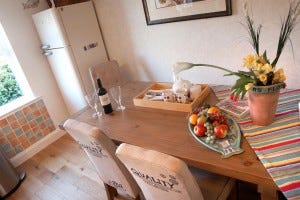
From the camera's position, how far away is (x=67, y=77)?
265 centimetres

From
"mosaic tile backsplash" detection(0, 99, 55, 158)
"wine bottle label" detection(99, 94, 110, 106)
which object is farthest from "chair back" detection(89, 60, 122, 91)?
"mosaic tile backsplash" detection(0, 99, 55, 158)

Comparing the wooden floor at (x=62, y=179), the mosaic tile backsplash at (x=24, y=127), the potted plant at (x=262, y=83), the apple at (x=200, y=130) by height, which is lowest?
the wooden floor at (x=62, y=179)

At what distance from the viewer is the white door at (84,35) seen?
2.38 meters

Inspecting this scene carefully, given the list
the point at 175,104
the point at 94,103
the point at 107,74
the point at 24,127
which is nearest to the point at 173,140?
the point at 175,104

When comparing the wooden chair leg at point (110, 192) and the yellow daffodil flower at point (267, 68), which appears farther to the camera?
the wooden chair leg at point (110, 192)

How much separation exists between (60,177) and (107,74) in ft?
3.73

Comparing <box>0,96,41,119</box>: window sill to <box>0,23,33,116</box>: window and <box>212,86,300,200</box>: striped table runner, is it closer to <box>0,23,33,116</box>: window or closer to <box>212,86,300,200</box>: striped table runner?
<box>0,23,33,116</box>: window

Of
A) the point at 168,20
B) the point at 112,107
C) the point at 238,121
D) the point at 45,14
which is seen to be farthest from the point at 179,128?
the point at 45,14

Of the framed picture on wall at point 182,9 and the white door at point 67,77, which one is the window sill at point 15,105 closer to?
the white door at point 67,77

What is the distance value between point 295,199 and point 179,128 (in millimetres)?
650

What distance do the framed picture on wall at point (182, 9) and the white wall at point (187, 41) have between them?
0.05 metres

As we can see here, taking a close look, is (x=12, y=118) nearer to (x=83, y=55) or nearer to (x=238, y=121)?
(x=83, y=55)

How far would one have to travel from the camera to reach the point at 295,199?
0.83 meters

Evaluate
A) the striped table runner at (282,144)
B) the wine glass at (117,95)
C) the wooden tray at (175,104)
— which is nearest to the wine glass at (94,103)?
the wine glass at (117,95)
